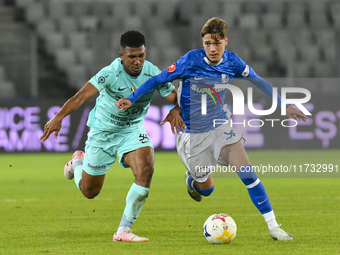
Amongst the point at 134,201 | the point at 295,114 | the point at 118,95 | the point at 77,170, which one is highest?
the point at 118,95

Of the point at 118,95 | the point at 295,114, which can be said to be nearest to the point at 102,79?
the point at 118,95

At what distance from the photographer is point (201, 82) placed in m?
5.72

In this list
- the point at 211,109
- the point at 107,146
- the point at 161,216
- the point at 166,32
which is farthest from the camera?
the point at 166,32

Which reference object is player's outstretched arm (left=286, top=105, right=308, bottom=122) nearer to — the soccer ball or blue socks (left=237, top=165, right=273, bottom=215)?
blue socks (left=237, top=165, right=273, bottom=215)

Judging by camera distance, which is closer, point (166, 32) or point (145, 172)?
point (145, 172)

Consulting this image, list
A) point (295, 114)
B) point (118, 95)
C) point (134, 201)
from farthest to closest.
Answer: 1. point (118, 95)
2. point (295, 114)
3. point (134, 201)

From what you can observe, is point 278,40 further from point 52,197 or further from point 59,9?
point 52,197

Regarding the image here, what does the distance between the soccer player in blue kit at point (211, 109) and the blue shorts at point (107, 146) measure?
49 cm

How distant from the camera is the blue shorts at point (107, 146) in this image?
5755 millimetres

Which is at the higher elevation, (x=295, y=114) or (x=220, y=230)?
(x=295, y=114)

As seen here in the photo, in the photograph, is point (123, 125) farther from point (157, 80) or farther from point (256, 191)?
point (256, 191)

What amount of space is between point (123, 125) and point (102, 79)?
0.68 meters

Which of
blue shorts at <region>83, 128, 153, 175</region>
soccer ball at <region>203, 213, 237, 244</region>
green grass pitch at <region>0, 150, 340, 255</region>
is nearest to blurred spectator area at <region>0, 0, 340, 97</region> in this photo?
green grass pitch at <region>0, 150, 340, 255</region>

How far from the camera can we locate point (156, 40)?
2033cm
